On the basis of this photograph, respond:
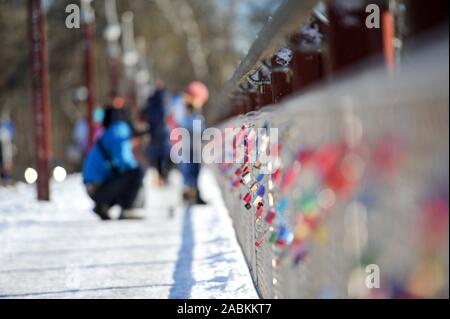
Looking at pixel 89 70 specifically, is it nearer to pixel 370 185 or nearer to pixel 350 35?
pixel 350 35

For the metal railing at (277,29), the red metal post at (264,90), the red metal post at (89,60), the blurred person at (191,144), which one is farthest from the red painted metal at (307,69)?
the red metal post at (89,60)

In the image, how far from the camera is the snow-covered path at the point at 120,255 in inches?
231

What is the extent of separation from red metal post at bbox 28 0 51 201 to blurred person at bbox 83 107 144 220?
11.1 ft

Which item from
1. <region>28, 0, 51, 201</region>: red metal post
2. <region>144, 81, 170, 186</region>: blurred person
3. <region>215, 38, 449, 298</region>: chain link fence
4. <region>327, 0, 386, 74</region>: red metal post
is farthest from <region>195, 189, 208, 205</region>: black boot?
<region>327, 0, 386, 74</region>: red metal post

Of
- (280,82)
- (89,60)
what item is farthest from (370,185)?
(89,60)

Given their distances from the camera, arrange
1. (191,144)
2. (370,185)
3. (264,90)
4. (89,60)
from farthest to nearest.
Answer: (89,60), (191,144), (264,90), (370,185)

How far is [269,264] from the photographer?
174 inches

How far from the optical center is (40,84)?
14.8 m

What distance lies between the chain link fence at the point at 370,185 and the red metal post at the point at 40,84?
11250mm

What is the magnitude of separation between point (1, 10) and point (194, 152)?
26631 mm

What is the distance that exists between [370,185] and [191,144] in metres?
10.8

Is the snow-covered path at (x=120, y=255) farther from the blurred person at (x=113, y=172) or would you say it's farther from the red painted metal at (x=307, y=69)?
the red painted metal at (x=307, y=69)

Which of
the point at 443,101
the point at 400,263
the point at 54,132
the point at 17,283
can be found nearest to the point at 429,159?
the point at 443,101
